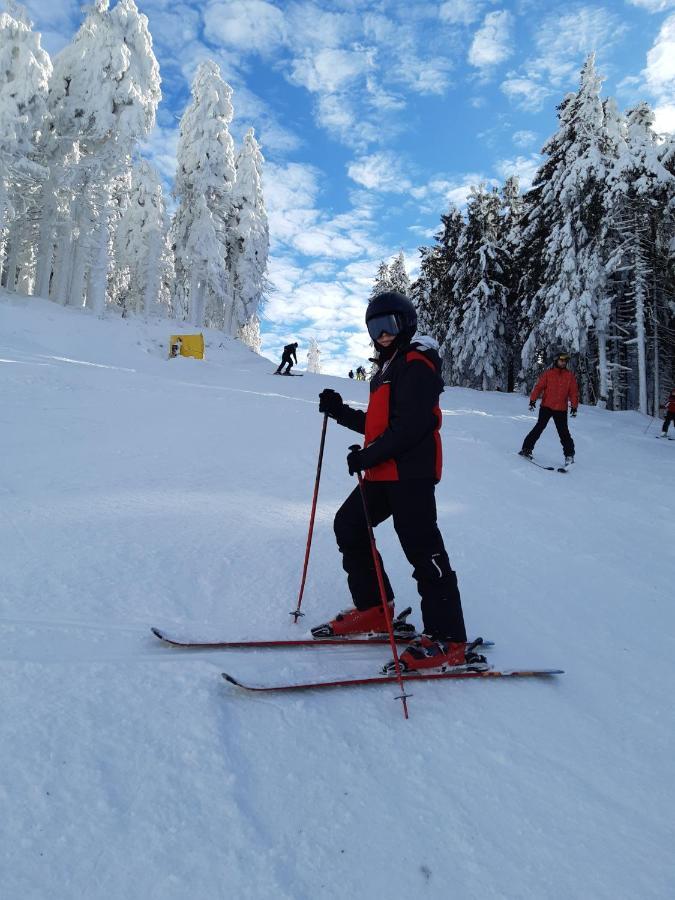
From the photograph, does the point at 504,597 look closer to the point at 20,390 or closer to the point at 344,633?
the point at 344,633

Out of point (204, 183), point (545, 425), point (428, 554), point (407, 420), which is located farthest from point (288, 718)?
point (204, 183)

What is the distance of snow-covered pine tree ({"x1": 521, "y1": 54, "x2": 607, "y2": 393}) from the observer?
20.6 m

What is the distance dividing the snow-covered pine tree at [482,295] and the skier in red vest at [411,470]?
2527 cm

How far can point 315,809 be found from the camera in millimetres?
1711

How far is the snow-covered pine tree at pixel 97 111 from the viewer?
23.4 metres

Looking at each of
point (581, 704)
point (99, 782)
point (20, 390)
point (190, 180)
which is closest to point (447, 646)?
point (581, 704)

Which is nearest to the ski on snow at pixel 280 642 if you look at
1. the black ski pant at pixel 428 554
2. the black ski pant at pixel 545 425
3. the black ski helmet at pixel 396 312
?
the black ski pant at pixel 428 554

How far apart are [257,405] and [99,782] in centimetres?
1054

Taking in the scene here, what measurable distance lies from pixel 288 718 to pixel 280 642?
2.11 ft

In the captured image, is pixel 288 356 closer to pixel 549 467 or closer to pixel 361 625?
pixel 549 467

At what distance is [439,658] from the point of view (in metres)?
2.70

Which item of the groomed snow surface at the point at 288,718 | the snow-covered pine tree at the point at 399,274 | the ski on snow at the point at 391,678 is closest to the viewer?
the groomed snow surface at the point at 288,718

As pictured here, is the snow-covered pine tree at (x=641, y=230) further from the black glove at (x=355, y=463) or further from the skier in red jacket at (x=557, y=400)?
the black glove at (x=355, y=463)

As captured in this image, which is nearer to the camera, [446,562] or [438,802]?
[438,802]
